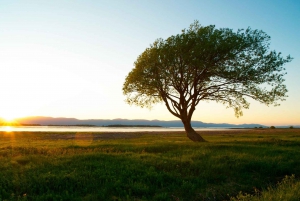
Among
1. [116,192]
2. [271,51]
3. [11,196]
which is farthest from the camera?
[271,51]

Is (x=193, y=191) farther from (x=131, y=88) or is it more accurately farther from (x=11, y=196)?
(x=131, y=88)

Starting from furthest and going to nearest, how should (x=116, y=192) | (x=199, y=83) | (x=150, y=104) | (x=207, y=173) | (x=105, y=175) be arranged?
(x=150, y=104)
(x=199, y=83)
(x=207, y=173)
(x=105, y=175)
(x=116, y=192)

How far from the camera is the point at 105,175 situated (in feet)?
42.4

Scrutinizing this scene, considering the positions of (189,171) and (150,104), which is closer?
(189,171)

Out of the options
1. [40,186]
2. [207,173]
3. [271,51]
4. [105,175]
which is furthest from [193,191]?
[271,51]

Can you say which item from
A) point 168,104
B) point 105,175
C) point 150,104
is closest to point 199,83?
point 168,104

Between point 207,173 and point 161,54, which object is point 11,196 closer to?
point 207,173

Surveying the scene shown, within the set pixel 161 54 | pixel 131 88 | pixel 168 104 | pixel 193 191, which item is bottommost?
pixel 193 191

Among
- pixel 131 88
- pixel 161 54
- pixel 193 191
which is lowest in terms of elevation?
pixel 193 191

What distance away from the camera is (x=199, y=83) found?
1378 inches

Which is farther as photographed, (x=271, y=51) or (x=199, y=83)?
(x=199, y=83)

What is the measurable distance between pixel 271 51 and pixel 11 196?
110 ft

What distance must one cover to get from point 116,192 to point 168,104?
2587cm

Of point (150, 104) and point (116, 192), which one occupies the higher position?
point (150, 104)
